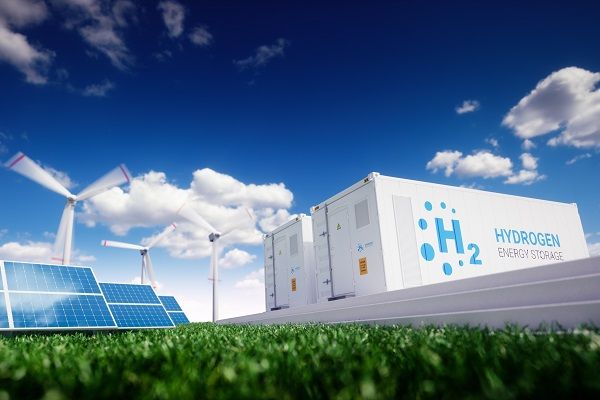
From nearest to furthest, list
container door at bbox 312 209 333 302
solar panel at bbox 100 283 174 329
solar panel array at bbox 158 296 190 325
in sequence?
solar panel at bbox 100 283 174 329 < container door at bbox 312 209 333 302 < solar panel array at bbox 158 296 190 325

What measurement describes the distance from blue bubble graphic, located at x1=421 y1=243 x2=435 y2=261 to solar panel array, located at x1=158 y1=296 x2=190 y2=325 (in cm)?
1293

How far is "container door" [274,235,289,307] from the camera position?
2072 cm

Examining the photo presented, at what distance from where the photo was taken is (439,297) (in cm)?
768

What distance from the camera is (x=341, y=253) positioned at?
15.3m

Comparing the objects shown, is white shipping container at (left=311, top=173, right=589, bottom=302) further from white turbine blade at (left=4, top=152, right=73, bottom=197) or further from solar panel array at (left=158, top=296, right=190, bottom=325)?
white turbine blade at (left=4, top=152, right=73, bottom=197)

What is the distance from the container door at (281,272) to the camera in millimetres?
20719

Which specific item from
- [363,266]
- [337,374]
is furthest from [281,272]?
[337,374]

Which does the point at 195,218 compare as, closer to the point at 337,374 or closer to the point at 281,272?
the point at 281,272

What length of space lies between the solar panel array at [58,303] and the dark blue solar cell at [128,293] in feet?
2.27

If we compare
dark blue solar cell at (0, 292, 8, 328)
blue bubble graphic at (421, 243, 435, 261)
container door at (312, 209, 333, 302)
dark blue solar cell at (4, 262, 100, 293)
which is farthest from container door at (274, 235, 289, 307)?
dark blue solar cell at (0, 292, 8, 328)

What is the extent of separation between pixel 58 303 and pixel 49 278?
1196 millimetres

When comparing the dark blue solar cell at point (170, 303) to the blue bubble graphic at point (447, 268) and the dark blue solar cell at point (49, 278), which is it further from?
the blue bubble graphic at point (447, 268)

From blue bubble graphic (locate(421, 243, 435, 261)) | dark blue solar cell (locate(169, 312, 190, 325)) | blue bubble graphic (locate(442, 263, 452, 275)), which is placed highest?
blue bubble graphic (locate(421, 243, 435, 261))

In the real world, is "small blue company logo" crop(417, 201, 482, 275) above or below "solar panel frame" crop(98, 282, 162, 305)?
above
